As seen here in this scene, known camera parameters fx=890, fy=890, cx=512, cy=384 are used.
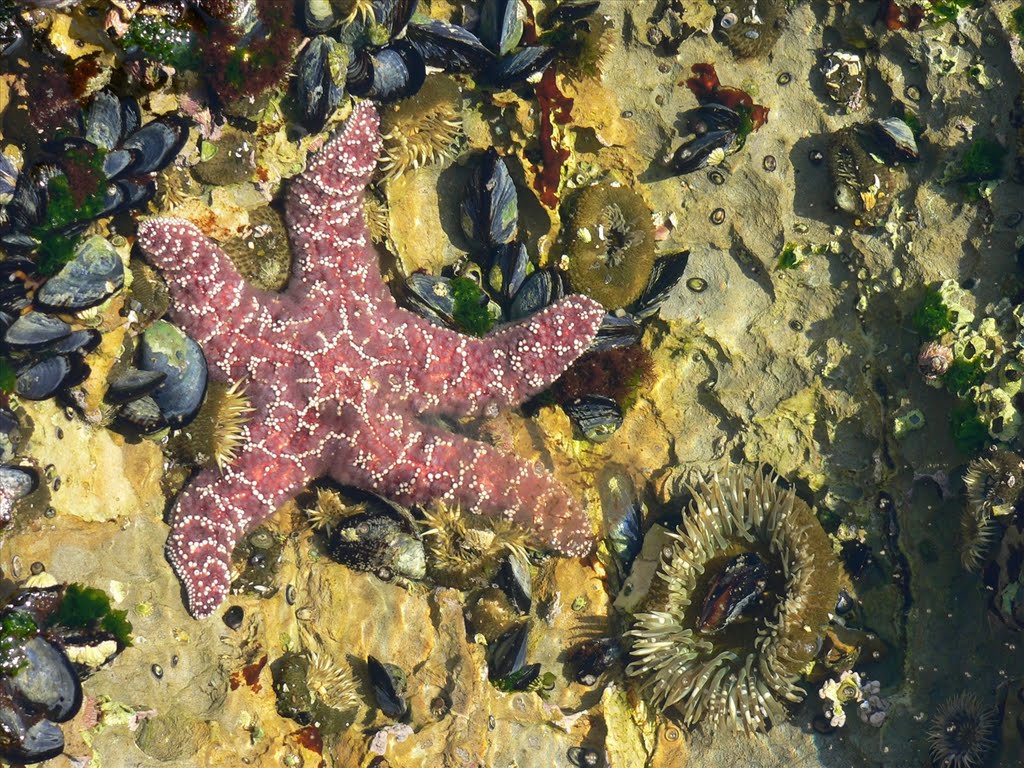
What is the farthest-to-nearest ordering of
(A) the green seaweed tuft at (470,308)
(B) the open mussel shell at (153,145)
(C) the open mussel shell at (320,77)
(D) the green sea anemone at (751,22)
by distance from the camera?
1. (A) the green seaweed tuft at (470,308)
2. (D) the green sea anemone at (751,22)
3. (C) the open mussel shell at (320,77)
4. (B) the open mussel shell at (153,145)

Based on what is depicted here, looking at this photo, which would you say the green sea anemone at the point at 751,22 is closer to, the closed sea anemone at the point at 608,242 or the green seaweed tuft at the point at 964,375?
the closed sea anemone at the point at 608,242

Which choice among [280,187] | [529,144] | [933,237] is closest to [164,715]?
[280,187]

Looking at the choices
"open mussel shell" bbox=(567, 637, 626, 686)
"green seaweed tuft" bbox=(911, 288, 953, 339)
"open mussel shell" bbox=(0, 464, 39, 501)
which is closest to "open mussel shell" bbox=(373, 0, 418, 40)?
"open mussel shell" bbox=(0, 464, 39, 501)

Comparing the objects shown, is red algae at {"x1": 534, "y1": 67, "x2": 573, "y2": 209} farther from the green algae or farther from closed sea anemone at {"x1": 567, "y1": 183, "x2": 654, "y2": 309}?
the green algae

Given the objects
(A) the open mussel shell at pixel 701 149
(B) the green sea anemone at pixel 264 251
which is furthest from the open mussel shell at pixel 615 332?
(B) the green sea anemone at pixel 264 251

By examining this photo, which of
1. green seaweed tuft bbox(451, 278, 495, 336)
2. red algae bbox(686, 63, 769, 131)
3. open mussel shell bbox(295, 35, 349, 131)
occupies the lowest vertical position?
green seaweed tuft bbox(451, 278, 495, 336)

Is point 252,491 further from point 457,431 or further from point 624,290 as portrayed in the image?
point 624,290
